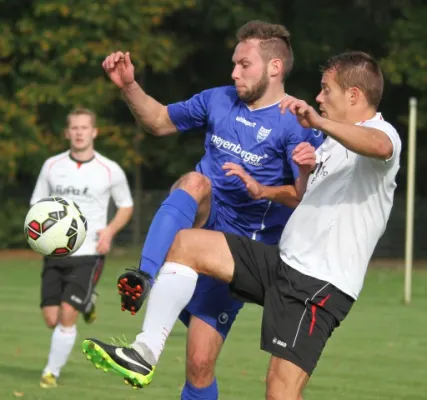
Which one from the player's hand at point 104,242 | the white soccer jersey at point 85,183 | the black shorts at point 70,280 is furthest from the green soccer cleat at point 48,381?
the white soccer jersey at point 85,183

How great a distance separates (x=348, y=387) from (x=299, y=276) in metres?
4.19

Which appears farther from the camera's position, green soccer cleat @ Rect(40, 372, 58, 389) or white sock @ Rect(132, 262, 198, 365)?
green soccer cleat @ Rect(40, 372, 58, 389)

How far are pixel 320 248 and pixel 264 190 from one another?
0.59 metres

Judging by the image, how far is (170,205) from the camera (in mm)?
6352

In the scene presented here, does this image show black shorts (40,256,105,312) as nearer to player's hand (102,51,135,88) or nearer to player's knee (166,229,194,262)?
player's hand (102,51,135,88)

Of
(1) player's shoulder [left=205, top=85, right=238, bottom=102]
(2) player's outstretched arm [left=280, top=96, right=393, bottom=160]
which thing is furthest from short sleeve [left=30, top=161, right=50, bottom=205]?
(2) player's outstretched arm [left=280, top=96, right=393, bottom=160]

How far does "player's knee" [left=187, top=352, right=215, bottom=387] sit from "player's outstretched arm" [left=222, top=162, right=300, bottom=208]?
3.62ft

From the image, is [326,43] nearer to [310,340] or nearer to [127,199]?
[127,199]

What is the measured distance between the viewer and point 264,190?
22.4 feet

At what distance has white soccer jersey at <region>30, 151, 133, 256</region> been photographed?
11336mm

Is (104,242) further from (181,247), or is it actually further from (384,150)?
(384,150)

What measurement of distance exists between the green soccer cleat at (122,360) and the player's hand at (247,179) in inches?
45.5

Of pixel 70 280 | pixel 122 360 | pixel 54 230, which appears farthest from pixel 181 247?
pixel 70 280

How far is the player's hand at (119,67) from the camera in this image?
697 centimetres
